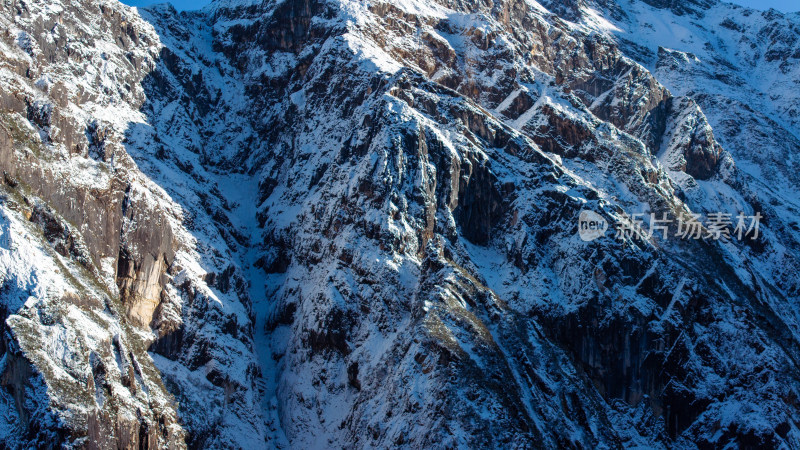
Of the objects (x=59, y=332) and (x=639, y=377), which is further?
(x=639, y=377)

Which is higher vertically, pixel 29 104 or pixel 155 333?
pixel 29 104

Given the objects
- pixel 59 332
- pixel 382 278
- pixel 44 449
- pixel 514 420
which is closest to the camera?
pixel 44 449

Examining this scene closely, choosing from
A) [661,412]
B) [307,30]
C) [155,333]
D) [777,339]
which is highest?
[307,30]

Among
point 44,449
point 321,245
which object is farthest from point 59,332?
point 321,245

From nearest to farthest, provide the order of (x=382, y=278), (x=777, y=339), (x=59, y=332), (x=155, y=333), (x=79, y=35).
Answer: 1. (x=59, y=332)
2. (x=155, y=333)
3. (x=382, y=278)
4. (x=777, y=339)
5. (x=79, y=35)

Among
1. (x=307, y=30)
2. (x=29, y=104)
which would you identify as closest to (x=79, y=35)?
(x=29, y=104)

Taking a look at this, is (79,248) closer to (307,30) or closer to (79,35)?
(79,35)
